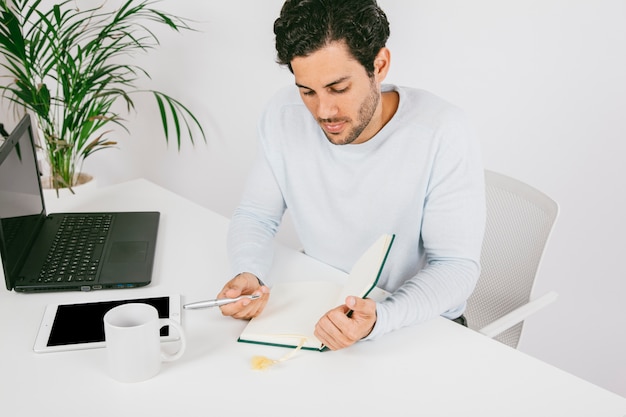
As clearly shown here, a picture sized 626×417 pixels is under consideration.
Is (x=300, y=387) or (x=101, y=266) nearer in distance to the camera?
(x=300, y=387)

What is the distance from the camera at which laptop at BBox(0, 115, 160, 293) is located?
1271 millimetres

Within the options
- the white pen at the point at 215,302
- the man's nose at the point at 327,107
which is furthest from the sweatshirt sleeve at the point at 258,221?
the man's nose at the point at 327,107

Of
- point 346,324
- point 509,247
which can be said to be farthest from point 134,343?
point 509,247

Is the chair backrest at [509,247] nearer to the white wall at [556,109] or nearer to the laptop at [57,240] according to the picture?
the white wall at [556,109]

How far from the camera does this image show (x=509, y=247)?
5.14ft

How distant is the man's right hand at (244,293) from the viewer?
1.18 m

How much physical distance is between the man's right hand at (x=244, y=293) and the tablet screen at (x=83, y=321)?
0.12m

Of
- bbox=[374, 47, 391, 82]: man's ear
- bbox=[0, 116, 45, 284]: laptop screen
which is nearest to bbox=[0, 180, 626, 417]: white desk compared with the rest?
bbox=[0, 116, 45, 284]: laptop screen

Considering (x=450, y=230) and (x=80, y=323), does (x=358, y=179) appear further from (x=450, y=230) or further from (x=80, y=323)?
(x=80, y=323)

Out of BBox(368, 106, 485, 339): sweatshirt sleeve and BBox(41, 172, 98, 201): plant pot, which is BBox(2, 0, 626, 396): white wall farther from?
BBox(41, 172, 98, 201): plant pot

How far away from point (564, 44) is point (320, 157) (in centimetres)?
88

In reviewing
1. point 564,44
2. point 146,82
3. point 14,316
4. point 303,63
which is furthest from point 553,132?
point 146,82

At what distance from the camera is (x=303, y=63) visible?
1.25 metres

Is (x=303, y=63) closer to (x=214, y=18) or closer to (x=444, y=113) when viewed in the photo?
(x=444, y=113)
